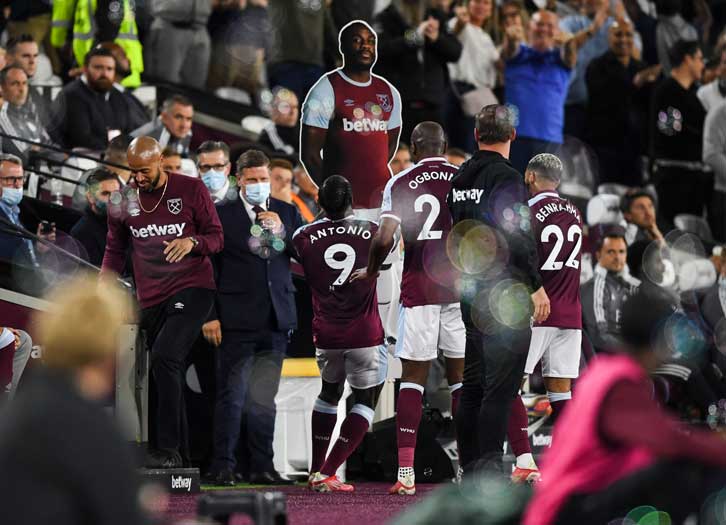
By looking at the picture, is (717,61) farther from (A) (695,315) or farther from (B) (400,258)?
(B) (400,258)

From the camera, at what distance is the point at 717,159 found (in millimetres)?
16797

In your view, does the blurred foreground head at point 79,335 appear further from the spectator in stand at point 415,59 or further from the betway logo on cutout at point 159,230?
the spectator in stand at point 415,59

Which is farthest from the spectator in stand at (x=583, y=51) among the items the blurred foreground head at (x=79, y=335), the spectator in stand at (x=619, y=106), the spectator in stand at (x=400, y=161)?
the blurred foreground head at (x=79, y=335)

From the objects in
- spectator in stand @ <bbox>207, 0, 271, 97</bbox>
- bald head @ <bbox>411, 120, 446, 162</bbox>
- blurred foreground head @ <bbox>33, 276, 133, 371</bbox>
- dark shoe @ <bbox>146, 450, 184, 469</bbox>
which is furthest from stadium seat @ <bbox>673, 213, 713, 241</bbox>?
blurred foreground head @ <bbox>33, 276, 133, 371</bbox>

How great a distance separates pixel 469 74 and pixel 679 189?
9.73 ft

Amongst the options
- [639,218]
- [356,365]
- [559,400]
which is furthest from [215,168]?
[639,218]

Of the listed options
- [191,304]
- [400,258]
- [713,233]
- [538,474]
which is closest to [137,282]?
[191,304]

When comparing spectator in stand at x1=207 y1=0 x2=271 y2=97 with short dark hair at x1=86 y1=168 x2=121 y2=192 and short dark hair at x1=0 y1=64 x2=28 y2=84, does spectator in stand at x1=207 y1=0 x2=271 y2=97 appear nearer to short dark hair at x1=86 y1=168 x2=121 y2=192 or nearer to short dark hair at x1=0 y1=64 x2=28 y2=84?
short dark hair at x1=0 y1=64 x2=28 y2=84

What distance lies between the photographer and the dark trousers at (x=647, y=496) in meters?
5.23

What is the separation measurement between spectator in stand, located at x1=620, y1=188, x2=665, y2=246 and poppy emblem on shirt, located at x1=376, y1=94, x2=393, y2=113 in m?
4.05

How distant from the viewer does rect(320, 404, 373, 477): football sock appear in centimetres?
1010

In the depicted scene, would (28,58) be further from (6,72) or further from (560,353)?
(560,353)

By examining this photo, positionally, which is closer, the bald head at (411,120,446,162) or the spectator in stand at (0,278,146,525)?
the spectator in stand at (0,278,146,525)

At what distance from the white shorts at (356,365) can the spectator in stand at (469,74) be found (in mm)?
5991
